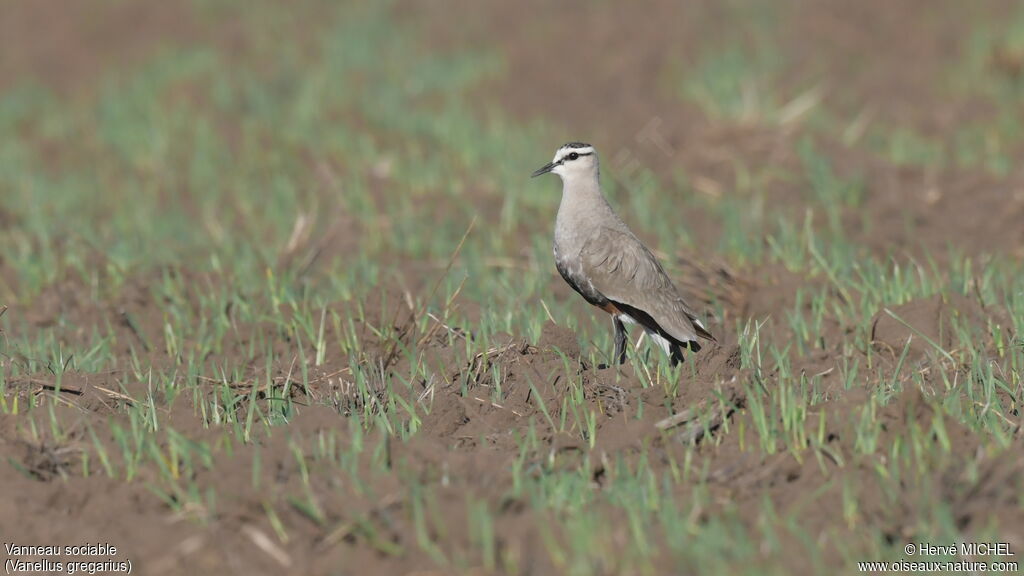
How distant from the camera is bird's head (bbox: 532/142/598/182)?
6.33m

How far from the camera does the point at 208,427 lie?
4.96 m

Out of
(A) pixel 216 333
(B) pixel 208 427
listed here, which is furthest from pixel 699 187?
(B) pixel 208 427

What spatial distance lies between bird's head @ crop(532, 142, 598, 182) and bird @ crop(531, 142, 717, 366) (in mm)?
71

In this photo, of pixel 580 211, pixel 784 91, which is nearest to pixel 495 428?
pixel 580 211

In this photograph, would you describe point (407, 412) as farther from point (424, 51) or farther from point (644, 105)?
point (424, 51)

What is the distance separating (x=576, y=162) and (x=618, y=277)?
0.73 metres

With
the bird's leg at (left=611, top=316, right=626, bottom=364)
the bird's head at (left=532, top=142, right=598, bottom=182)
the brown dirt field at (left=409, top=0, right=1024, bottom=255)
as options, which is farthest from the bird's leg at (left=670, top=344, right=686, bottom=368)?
the brown dirt field at (left=409, top=0, right=1024, bottom=255)

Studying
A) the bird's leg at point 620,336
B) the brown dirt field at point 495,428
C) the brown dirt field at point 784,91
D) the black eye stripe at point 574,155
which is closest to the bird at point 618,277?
the bird's leg at point 620,336

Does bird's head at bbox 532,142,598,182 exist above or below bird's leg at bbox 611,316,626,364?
above

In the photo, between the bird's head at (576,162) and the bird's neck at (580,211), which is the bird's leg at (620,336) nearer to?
the bird's neck at (580,211)

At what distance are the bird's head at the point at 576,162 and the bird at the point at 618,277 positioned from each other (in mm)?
71

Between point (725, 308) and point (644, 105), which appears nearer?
point (725, 308)

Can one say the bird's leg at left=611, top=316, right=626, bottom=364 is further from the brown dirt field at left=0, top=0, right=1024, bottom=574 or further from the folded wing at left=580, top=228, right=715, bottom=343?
the brown dirt field at left=0, top=0, right=1024, bottom=574

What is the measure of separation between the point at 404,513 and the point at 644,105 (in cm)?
823
